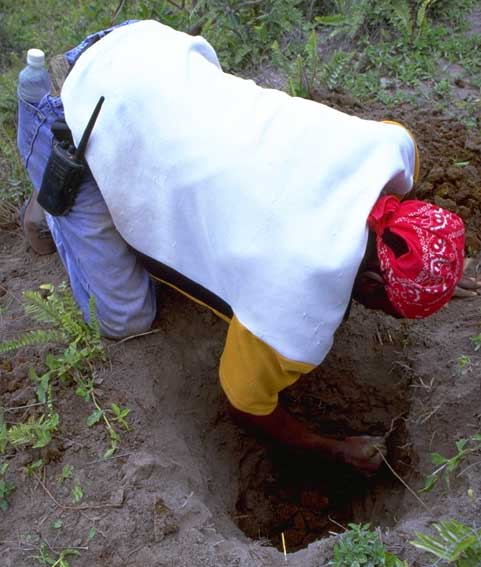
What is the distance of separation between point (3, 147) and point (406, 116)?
1.97m

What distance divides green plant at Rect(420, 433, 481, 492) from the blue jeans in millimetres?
1159

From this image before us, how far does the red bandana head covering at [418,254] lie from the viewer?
174 cm

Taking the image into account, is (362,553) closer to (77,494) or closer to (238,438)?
(77,494)

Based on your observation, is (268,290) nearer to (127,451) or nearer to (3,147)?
(127,451)

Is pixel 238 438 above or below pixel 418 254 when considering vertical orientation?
below

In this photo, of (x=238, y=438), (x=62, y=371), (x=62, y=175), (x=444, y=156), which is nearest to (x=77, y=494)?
(x=62, y=371)

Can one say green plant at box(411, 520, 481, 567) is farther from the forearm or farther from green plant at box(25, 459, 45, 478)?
green plant at box(25, 459, 45, 478)

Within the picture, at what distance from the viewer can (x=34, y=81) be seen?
8.07ft

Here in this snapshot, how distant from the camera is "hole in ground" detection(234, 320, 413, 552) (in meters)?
2.69

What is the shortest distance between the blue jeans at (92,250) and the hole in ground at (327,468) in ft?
Answer: 2.51

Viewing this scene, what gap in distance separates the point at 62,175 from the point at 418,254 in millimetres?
1195

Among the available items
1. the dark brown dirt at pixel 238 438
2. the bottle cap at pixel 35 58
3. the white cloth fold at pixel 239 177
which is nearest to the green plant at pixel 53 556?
the dark brown dirt at pixel 238 438

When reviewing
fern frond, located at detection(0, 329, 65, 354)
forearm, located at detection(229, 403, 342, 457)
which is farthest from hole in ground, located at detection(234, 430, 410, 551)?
fern frond, located at detection(0, 329, 65, 354)

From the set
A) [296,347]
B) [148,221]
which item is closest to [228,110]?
[148,221]
